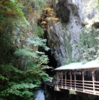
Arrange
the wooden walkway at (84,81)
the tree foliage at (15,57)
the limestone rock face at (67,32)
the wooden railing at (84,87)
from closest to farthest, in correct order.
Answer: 1. the tree foliage at (15,57)
2. the wooden railing at (84,87)
3. the wooden walkway at (84,81)
4. the limestone rock face at (67,32)

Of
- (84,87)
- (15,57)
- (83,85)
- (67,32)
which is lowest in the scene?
(84,87)

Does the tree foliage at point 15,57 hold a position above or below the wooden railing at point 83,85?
above

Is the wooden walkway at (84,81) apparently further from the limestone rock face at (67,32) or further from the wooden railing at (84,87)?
the limestone rock face at (67,32)

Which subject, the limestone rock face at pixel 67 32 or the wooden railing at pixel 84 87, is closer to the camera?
the wooden railing at pixel 84 87

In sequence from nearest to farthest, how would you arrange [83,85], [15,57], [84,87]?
1. [15,57]
2. [83,85]
3. [84,87]

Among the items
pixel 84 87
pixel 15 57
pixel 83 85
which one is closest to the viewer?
pixel 15 57

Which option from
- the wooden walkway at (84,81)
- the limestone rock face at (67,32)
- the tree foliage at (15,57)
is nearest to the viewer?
the tree foliage at (15,57)

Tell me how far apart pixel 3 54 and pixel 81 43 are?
9.68 metres

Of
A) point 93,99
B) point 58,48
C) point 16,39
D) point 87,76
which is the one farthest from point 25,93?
point 58,48

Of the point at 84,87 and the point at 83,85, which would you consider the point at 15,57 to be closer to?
the point at 83,85

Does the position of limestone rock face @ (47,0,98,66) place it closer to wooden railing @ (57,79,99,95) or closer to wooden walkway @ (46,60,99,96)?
wooden walkway @ (46,60,99,96)

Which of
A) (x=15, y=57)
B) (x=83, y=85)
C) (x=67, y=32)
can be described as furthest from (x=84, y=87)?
(x=67, y=32)

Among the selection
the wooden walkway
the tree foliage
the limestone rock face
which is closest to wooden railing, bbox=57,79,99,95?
the wooden walkway

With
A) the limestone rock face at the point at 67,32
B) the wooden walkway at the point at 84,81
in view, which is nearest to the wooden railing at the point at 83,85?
the wooden walkway at the point at 84,81
